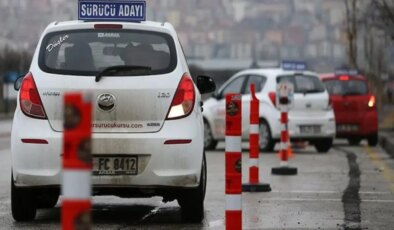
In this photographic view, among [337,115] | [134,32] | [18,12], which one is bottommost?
[18,12]

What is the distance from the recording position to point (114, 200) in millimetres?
11859

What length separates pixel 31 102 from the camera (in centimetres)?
948

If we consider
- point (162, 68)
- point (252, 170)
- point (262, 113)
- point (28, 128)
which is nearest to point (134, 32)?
point (162, 68)

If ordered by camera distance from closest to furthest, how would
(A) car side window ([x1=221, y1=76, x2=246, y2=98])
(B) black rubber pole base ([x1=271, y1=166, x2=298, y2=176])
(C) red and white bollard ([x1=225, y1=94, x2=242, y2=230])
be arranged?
(C) red and white bollard ([x1=225, y1=94, x2=242, y2=230]) < (B) black rubber pole base ([x1=271, y1=166, x2=298, y2=176]) < (A) car side window ([x1=221, y1=76, x2=246, y2=98])

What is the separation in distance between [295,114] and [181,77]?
39.7 ft

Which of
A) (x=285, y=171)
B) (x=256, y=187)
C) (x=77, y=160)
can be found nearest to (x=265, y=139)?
(x=285, y=171)

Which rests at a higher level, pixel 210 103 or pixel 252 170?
pixel 252 170

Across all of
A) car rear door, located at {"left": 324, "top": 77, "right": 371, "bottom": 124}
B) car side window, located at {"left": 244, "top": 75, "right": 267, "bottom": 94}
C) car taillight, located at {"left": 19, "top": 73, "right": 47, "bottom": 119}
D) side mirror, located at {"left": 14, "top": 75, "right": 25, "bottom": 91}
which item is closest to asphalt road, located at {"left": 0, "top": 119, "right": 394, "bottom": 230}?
car taillight, located at {"left": 19, "top": 73, "right": 47, "bottom": 119}

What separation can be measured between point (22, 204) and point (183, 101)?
1.58 meters

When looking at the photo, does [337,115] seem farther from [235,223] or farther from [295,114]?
[235,223]

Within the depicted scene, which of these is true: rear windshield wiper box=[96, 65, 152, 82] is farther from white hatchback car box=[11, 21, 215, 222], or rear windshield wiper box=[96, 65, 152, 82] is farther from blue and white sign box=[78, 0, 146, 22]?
blue and white sign box=[78, 0, 146, 22]

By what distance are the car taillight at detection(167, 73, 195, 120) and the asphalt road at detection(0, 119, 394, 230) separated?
917mm

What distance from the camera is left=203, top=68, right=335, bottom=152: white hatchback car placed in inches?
843

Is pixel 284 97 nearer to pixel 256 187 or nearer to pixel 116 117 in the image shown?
pixel 256 187
